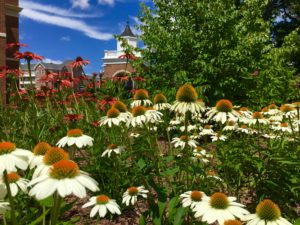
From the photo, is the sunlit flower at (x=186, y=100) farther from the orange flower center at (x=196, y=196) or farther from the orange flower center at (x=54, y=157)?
the orange flower center at (x=54, y=157)

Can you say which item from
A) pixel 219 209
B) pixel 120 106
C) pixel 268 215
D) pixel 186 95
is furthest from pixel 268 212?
pixel 120 106

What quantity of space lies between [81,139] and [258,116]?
227 cm

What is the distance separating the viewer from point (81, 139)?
2533 millimetres

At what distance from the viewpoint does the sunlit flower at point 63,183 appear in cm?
129

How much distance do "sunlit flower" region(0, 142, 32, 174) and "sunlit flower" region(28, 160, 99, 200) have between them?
0.19m

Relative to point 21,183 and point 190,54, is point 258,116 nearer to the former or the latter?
point 21,183

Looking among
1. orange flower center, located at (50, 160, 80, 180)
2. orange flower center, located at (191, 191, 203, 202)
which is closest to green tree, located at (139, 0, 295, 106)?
orange flower center, located at (191, 191, 203, 202)

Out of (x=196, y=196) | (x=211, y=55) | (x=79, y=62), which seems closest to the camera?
(x=196, y=196)

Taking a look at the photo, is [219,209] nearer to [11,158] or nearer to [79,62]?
[11,158]

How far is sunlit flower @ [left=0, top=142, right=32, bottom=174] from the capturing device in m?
1.54

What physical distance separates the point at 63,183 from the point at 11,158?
383 mm

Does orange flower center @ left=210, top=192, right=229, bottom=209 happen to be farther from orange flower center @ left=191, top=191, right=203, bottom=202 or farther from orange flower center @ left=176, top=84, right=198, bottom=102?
orange flower center @ left=176, top=84, right=198, bottom=102

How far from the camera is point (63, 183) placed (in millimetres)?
1353

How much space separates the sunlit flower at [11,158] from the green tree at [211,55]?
6858mm
